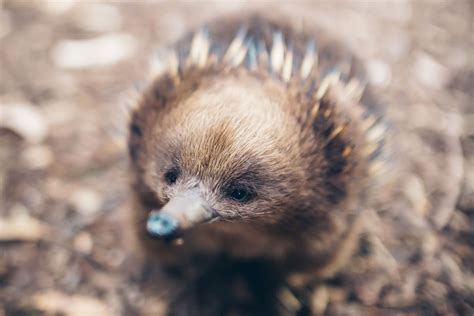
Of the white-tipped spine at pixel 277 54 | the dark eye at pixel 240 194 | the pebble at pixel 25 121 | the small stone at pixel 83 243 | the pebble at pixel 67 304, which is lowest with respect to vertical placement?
the pebble at pixel 67 304

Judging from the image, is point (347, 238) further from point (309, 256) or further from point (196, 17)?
point (196, 17)

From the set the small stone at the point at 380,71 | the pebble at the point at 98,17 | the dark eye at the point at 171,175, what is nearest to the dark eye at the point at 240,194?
the dark eye at the point at 171,175

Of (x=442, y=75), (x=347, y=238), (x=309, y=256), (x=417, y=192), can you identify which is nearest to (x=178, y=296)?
(x=309, y=256)

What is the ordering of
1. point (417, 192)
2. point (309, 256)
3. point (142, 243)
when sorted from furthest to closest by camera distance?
point (417, 192) < point (142, 243) < point (309, 256)

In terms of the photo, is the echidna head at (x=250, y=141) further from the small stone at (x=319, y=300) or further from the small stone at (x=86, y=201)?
the small stone at (x=86, y=201)

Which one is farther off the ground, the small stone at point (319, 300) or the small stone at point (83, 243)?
the small stone at point (319, 300)

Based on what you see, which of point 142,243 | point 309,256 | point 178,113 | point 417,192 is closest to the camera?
point 178,113

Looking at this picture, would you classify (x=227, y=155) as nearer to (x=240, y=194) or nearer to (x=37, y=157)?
(x=240, y=194)
